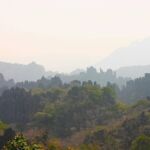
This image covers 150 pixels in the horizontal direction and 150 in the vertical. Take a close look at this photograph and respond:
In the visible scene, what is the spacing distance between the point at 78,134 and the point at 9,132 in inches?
1266

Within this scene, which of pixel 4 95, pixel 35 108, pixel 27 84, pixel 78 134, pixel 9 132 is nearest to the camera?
pixel 9 132

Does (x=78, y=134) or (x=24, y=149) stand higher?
(x=24, y=149)

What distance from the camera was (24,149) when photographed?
24.3 meters

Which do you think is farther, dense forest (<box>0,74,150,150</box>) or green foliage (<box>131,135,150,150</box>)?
dense forest (<box>0,74,150,150</box>)

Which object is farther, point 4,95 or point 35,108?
point 4,95

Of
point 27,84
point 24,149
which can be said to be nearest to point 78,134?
point 24,149

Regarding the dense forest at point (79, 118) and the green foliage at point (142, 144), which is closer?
the green foliage at point (142, 144)

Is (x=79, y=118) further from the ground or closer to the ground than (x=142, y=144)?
further from the ground

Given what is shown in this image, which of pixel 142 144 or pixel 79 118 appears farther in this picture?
pixel 79 118

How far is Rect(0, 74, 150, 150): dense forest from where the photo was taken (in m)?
74.8

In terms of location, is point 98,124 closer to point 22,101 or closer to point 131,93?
point 22,101

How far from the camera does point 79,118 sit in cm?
9462

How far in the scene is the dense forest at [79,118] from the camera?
7475 centimetres

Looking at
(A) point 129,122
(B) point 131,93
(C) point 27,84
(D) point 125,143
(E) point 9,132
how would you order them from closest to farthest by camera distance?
(E) point 9,132 → (D) point 125,143 → (A) point 129,122 → (B) point 131,93 → (C) point 27,84
